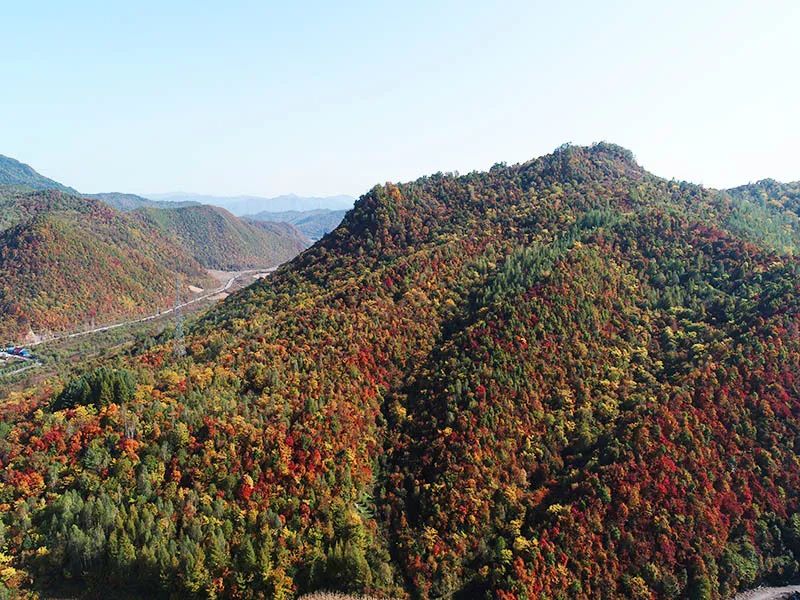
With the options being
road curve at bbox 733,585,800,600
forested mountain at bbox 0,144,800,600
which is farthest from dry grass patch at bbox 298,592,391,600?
road curve at bbox 733,585,800,600

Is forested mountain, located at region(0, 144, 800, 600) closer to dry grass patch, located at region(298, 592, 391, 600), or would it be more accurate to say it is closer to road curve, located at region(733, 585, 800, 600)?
dry grass patch, located at region(298, 592, 391, 600)

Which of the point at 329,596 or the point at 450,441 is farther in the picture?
the point at 450,441

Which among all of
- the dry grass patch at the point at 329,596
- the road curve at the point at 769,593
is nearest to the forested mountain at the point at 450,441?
the dry grass patch at the point at 329,596

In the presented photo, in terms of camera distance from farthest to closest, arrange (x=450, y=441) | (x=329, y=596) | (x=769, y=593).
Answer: (x=450, y=441), (x=769, y=593), (x=329, y=596)

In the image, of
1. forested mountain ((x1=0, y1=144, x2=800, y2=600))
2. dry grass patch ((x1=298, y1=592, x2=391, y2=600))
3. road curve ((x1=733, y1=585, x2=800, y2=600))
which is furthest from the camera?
road curve ((x1=733, y1=585, x2=800, y2=600))

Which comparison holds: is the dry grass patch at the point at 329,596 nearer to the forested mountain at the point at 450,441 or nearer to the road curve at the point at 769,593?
the forested mountain at the point at 450,441

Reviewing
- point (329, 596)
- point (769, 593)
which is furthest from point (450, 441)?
point (769, 593)

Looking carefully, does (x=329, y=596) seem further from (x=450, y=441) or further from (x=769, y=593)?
(x=769, y=593)

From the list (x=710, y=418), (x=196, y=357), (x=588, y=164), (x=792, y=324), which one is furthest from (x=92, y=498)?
(x=588, y=164)

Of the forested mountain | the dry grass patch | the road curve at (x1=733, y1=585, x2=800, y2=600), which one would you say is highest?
the forested mountain

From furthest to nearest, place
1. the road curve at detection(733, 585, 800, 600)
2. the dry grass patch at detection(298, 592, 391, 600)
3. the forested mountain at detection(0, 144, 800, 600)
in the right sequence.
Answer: the road curve at detection(733, 585, 800, 600)
the forested mountain at detection(0, 144, 800, 600)
the dry grass patch at detection(298, 592, 391, 600)
